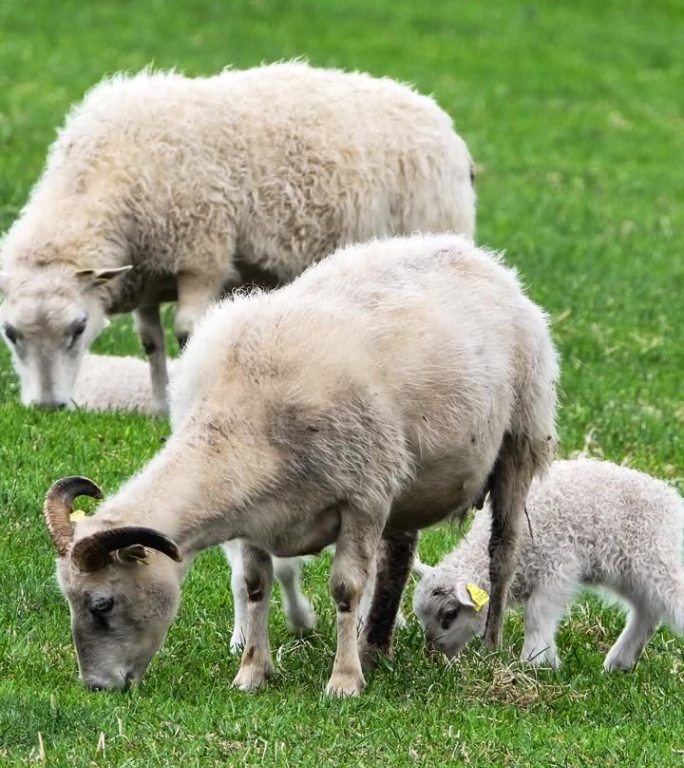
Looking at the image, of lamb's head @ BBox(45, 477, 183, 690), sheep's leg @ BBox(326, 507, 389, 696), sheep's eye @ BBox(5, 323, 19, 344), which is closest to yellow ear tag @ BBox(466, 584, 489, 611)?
sheep's leg @ BBox(326, 507, 389, 696)

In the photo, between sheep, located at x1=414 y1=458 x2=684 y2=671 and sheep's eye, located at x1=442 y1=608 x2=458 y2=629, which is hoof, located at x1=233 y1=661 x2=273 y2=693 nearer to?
sheep, located at x1=414 y1=458 x2=684 y2=671

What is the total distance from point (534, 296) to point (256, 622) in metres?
8.52

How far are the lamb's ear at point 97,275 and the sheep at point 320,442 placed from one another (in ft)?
9.52

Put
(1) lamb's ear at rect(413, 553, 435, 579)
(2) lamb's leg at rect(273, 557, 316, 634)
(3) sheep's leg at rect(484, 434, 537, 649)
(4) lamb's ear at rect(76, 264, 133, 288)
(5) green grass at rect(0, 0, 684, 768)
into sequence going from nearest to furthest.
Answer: (5) green grass at rect(0, 0, 684, 768)
(3) sheep's leg at rect(484, 434, 537, 649)
(2) lamb's leg at rect(273, 557, 316, 634)
(1) lamb's ear at rect(413, 553, 435, 579)
(4) lamb's ear at rect(76, 264, 133, 288)

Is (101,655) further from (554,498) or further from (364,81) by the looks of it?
(364,81)

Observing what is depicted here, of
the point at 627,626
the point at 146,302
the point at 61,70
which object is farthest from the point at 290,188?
the point at 61,70

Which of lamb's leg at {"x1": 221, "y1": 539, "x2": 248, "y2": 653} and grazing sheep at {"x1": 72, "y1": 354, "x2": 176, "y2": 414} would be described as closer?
lamb's leg at {"x1": 221, "y1": 539, "x2": 248, "y2": 653}

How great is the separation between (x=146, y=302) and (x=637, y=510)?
3.63 meters

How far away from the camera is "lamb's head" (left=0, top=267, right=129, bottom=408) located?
1012 cm

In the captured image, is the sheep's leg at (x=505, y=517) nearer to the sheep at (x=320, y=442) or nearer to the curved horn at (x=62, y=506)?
the sheep at (x=320, y=442)

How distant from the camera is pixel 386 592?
299 inches

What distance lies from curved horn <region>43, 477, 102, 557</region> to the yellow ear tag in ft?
6.47

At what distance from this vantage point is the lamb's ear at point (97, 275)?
10039mm

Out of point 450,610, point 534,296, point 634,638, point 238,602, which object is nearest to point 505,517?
point 450,610
